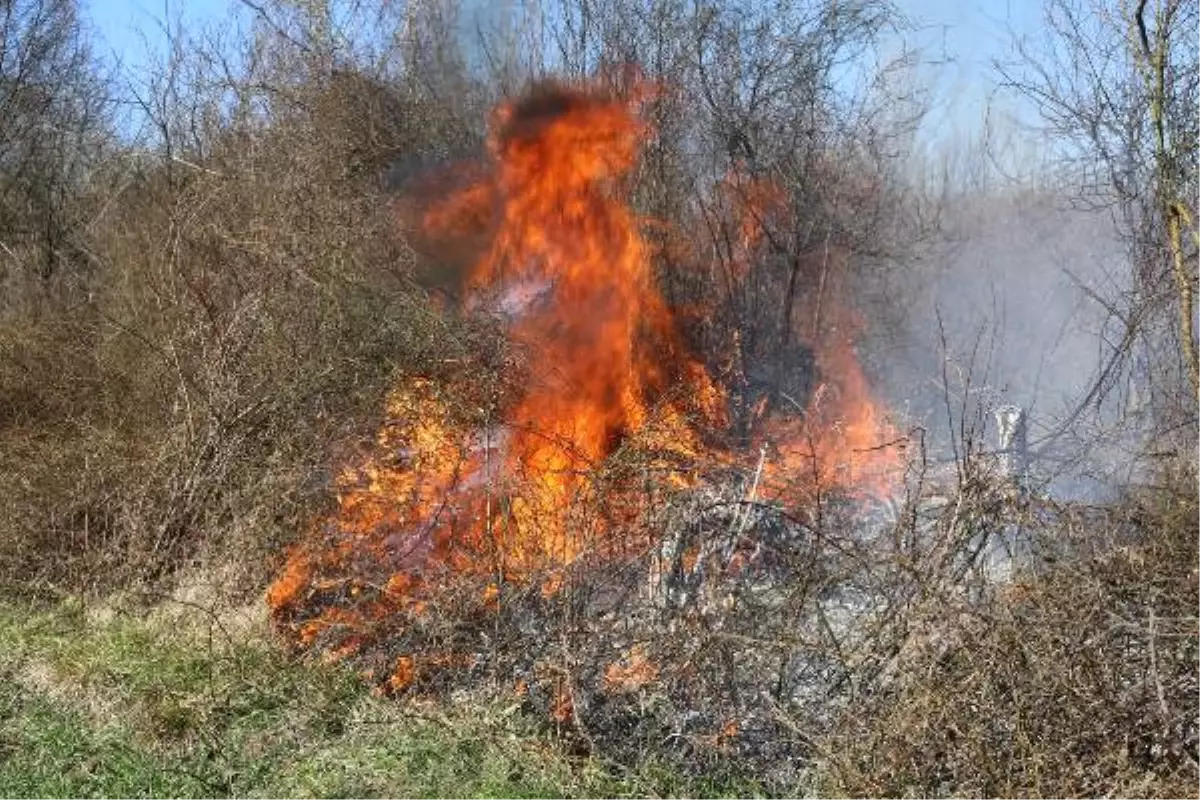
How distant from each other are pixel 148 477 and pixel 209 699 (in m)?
3.16

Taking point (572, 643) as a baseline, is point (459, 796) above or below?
below

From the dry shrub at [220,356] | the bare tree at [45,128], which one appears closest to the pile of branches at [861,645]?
the dry shrub at [220,356]

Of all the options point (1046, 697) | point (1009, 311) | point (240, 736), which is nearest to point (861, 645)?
point (1046, 697)

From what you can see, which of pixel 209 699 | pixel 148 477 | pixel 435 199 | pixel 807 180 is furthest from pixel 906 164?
pixel 209 699

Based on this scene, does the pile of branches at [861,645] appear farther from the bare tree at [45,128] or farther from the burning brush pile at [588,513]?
the bare tree at [45,128]

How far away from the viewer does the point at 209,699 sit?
219 inches

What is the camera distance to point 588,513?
5.95m

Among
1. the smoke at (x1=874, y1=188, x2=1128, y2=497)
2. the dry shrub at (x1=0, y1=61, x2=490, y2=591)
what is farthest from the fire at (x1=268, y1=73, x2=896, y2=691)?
the smoke at (x1=874, y1=188, x2=1128, y2=497)

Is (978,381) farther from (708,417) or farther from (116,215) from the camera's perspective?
(116,215)

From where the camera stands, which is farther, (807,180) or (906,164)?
(906,164)

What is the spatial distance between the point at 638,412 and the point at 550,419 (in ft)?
2.57

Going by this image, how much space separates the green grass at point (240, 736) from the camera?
474 cm

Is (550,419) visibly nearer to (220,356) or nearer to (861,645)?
(220,356)

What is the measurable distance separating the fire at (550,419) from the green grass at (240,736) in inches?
18.3
